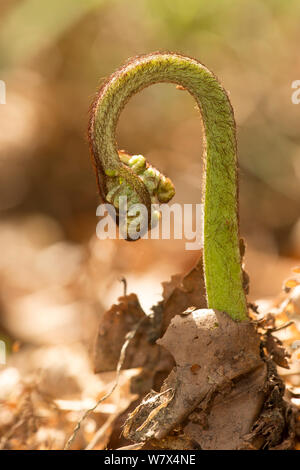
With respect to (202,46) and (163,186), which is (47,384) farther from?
(202,46)

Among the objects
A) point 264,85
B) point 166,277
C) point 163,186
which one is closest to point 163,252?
point 166,277
